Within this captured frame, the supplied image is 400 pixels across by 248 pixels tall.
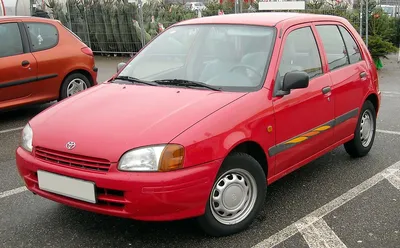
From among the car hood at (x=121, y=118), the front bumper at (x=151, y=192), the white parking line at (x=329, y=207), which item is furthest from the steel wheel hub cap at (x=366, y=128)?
the front bumper at (x=151, y=192)

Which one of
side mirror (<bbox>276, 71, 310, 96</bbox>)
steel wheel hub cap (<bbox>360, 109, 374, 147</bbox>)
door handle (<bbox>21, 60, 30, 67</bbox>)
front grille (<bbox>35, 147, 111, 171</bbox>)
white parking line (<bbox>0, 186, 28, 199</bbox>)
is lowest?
white parking line (<bbox>0, 186, 28, 199</bbox>)

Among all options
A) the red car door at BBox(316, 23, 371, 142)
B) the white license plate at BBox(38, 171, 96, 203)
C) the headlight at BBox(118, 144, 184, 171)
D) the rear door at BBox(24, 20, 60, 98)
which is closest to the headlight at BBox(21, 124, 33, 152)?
the white license plate at BBox(38, 171, 96, 203)

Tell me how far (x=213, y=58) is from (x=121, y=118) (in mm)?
1126

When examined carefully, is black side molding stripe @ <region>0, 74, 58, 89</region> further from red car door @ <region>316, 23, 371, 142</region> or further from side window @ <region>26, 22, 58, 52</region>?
red car door @ <region>316, 23, 371, 142</region>

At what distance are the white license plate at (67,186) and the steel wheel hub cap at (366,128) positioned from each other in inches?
128

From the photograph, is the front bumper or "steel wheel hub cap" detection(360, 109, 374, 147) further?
"steel wheel hub cap" detection(360, 109, 374, 147)

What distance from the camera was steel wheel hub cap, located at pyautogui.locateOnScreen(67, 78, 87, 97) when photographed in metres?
7.85

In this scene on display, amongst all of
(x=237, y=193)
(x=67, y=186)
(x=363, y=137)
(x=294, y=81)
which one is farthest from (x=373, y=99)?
(x=67, y=186)

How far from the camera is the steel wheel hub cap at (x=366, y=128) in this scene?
5289mm

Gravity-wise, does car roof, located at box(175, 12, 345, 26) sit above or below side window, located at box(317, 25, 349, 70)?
above

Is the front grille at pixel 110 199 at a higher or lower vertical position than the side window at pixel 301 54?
lower

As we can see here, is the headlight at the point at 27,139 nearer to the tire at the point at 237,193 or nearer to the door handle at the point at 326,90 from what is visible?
the tire at the point at 237,193

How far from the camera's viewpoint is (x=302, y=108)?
160 inches

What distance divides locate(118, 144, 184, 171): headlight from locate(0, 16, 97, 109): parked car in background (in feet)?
15.0
